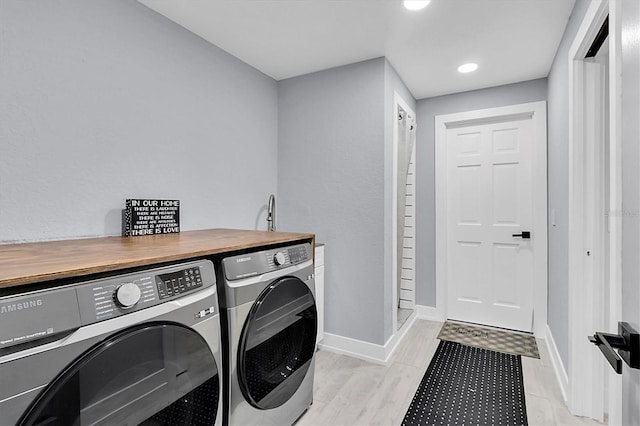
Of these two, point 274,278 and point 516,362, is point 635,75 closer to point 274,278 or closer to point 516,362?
point 274,278

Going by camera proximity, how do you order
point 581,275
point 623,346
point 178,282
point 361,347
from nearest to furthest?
point 623,346
point 178,282
point 581,275
point 361,347

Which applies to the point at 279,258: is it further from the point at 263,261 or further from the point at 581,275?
the point at 581,275

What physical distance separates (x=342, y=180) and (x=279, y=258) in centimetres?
124

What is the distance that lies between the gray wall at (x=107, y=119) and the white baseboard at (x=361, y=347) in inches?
49.8

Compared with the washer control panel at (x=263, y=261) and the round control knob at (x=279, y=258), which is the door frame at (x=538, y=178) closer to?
the washer control panel at (x=263, y=261)

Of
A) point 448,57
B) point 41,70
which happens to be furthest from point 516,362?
point 41,70

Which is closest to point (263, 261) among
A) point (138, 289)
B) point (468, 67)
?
point (138, 289)

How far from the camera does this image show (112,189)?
1778 mm

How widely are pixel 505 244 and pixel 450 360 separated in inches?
51.9

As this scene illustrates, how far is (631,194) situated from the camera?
732 millimetres

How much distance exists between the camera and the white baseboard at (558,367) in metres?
2.04

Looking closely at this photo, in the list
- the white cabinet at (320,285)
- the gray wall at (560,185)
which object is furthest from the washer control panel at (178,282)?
the gray wall at (560,185)

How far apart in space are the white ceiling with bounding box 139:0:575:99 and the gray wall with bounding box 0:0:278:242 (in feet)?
0.77

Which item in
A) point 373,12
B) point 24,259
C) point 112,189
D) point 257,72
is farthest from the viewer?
point 257,72
